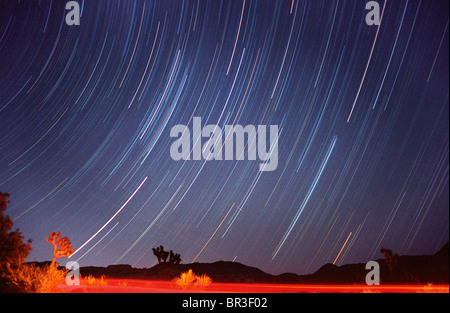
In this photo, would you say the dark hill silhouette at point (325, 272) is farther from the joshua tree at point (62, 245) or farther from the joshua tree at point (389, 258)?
the joshua tree at point (62, 245)

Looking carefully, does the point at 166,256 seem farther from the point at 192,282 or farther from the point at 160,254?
the point at 192,282

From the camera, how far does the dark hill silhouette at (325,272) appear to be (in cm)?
2197

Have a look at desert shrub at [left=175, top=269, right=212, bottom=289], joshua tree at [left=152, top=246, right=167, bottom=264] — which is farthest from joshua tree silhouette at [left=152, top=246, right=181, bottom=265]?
desert shrub at [left=175, top=269, right=212, bottom=289]

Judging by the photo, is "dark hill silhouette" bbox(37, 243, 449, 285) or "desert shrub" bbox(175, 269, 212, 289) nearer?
"desert shrub" bbox(175, 269, 212, 289)

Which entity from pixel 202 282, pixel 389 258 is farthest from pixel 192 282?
pixel 389 258

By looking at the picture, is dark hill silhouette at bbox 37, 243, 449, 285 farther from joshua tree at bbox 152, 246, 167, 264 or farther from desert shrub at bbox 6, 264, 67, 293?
desert shrub at bbox 6, 264, 67, 293

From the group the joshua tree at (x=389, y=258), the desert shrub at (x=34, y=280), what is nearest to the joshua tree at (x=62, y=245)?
the desert shrub at (x=34, y=280)

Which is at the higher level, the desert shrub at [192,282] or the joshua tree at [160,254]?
the desert shrub at [192,282]

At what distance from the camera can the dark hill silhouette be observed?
21969mm
